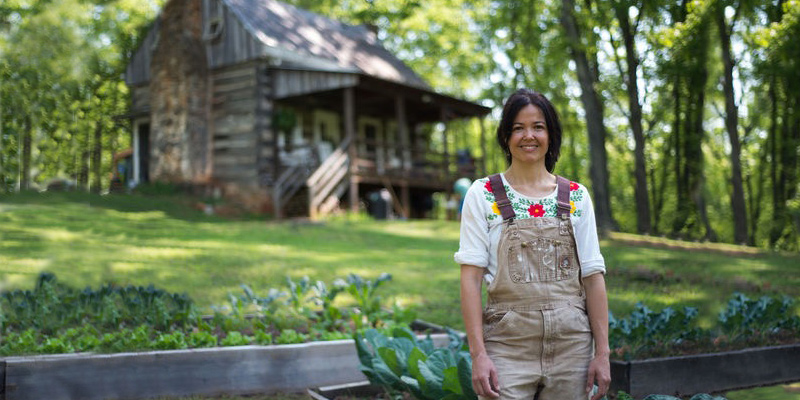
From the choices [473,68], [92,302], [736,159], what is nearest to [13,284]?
[92,302]

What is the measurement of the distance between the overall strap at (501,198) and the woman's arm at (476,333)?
8.2 inches

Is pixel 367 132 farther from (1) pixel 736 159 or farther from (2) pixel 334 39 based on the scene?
(1) pixel 736 159

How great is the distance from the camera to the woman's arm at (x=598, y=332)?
240cm

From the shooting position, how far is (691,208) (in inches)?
744

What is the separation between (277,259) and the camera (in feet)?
31.6

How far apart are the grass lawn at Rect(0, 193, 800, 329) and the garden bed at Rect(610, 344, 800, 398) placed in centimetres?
54

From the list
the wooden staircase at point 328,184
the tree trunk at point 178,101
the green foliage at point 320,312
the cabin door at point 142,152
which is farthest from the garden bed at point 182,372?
the cabin door at point 142,152

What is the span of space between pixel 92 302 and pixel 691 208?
17.1 m

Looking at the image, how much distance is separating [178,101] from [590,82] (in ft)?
34.3

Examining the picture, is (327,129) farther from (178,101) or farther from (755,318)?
(755,318)

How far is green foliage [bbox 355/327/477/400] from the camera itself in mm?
3109

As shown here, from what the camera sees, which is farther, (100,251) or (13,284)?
(100,251)

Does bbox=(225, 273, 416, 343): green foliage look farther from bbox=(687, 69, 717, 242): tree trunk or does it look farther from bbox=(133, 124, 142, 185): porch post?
bbox=(133, 124, 142, 185): porch post

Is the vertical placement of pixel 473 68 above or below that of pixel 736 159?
above
